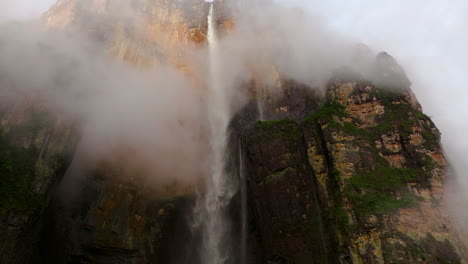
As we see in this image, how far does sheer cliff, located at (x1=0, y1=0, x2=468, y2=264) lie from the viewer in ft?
48.6

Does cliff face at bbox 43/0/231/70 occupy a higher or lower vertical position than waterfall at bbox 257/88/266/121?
higher

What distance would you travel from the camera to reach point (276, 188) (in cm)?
1805

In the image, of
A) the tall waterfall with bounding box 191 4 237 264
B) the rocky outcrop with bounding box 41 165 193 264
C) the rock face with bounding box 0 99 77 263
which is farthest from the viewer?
the tall waterfall with bounding box 191 4 237 264

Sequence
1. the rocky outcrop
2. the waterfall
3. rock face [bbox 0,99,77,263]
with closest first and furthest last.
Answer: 1. rock face [bbox 0,99,77,263]
2. the rocky outcrop
3. the waterfall

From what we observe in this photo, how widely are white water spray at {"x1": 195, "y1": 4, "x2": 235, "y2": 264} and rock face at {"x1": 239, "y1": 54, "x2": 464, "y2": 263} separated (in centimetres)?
248

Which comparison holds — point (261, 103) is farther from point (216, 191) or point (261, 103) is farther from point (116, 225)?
point (116, 225)

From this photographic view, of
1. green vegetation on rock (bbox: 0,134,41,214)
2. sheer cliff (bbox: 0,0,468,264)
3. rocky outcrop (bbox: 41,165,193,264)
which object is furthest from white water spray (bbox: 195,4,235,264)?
green vegetation on rock (bbox: 0,134,41,214)

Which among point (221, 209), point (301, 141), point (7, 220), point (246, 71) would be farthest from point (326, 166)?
point (7, 220)

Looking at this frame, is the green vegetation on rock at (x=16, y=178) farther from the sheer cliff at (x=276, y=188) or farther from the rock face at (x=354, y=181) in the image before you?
the rock face at (x=354, y=181)

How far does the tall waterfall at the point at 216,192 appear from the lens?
61.4 ft

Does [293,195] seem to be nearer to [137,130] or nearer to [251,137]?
[251,137]

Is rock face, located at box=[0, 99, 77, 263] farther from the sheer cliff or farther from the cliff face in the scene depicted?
the cliff face

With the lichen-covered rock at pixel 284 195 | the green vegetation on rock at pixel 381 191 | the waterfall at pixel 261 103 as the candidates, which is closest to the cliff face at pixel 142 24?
the waterfall at pixel 261 103

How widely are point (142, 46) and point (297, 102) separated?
13.2 meters
